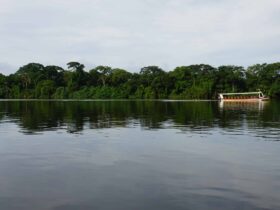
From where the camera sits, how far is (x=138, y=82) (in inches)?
6688

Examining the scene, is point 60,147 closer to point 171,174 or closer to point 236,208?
point 171,174

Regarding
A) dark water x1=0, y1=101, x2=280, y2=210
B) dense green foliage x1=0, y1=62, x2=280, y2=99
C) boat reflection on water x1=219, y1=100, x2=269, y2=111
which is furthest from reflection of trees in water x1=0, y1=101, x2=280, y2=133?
dense green foliage x1=0, y1=62, x2=280, y2=99

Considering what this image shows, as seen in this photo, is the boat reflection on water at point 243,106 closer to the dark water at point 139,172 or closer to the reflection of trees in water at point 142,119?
the reflection of trees in water at point 142,119

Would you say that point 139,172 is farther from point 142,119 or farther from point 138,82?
point 138,82

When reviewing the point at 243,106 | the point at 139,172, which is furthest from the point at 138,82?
the point at 139,172

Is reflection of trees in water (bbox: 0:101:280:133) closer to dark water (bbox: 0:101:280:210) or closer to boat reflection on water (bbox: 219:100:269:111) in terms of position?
dark water (bbox: 0:101:280:210)

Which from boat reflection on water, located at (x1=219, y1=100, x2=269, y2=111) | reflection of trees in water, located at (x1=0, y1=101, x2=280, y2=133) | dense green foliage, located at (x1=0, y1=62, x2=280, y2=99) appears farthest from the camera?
dense green foliage, located at (x1=0, y1=62, x2=280, y2=99)

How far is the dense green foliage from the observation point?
15200cm

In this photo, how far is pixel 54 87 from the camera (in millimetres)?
182875

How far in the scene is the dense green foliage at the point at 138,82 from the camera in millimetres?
152000

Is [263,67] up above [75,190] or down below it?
above

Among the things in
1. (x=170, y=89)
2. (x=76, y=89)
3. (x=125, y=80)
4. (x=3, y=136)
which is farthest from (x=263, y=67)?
(x=3, y=136)

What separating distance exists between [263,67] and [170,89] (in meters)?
37.8

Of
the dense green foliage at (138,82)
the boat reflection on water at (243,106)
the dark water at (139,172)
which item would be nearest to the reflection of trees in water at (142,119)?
the dark water at (139,172)
